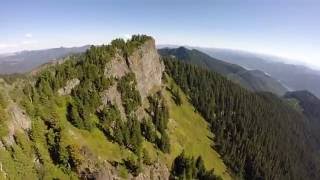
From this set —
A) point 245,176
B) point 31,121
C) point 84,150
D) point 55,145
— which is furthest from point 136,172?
point 245,176

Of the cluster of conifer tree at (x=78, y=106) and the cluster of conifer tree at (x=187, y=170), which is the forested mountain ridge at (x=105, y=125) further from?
the cluster of conifer tree at (x=187, y=170)

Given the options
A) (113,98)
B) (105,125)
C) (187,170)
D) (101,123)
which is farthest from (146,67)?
(105,125)

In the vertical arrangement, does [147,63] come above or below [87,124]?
above

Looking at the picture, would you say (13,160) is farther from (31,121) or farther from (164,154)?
(164,154)

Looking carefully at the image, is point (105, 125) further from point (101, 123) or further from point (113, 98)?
point (113, 98)

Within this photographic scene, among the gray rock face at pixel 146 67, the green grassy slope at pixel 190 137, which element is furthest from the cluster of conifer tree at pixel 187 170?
the gray rock face at pixel 146 67
